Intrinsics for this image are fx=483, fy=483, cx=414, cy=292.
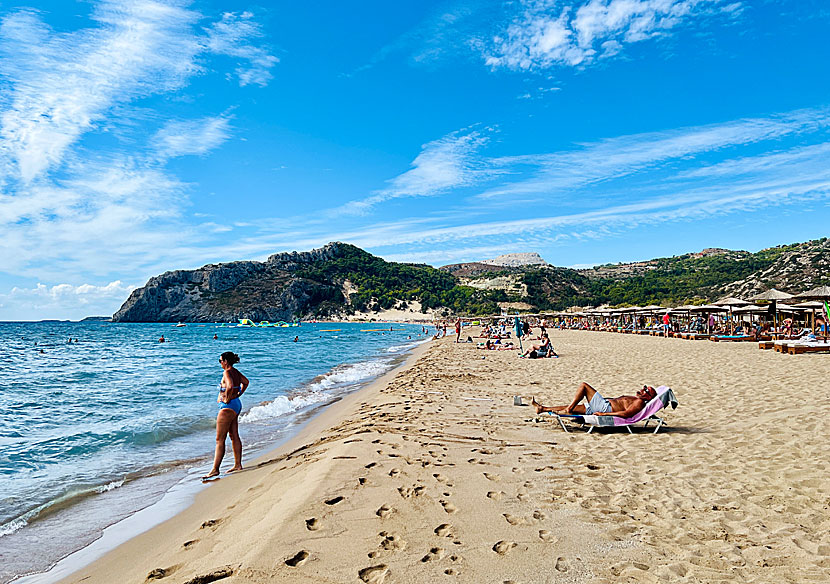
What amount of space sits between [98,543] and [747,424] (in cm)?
795

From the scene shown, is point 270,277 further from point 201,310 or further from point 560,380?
point 560,380

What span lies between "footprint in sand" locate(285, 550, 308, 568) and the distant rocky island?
98.2 m

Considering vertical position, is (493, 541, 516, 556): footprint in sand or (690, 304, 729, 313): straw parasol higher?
(690, 304, 729, 313): straw parasol

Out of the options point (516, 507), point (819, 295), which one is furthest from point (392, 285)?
point (516, 507)

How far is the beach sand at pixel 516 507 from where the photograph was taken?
9.93 ft

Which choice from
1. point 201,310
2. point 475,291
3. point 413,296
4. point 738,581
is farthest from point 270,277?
point 738,581

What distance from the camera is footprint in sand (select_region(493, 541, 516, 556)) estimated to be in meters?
3.23

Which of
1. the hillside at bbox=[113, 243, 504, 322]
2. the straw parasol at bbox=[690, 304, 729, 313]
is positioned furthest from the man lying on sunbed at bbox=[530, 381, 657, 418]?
the hillside at bbox=[113, 243, 504, 322]

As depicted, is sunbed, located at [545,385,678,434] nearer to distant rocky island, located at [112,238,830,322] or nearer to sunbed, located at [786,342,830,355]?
sunbed, located at [786,342,830,355]

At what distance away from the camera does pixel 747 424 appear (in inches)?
268

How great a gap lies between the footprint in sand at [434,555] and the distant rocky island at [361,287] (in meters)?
97.7

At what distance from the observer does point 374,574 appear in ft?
9.50

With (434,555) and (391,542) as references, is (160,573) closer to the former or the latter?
(391,542)

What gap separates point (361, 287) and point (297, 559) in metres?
136
